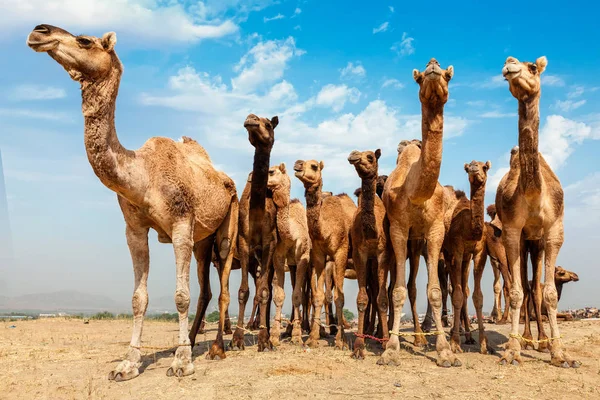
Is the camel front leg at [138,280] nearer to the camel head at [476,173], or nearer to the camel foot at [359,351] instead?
the camel foot at [359,351]

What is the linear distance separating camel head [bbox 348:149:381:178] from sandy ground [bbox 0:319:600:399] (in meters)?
3.25

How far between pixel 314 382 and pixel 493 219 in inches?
393

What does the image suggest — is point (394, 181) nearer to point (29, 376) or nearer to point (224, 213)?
point (224, 213)

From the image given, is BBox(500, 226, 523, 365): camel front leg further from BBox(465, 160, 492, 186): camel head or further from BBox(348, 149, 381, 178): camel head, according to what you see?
BBox(348, 149, 381, 178): camel head

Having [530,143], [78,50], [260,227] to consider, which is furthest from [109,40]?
[530,143]

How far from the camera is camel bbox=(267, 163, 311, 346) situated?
1068 cm

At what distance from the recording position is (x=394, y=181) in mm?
9352

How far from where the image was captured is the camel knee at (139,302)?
7.93 m

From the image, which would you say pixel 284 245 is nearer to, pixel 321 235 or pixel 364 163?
pixel 321 235

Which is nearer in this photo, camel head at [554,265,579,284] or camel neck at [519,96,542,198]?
camel neck at [519,96,542,198]

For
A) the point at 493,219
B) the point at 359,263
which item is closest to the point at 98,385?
the point at 359,263

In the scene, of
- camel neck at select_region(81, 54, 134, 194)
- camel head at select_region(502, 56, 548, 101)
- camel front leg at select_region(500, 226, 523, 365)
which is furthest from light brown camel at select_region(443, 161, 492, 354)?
camel neck at select_region(81, 54, 134, 194)

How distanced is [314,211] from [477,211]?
10.4ft

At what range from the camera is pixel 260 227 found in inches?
404
